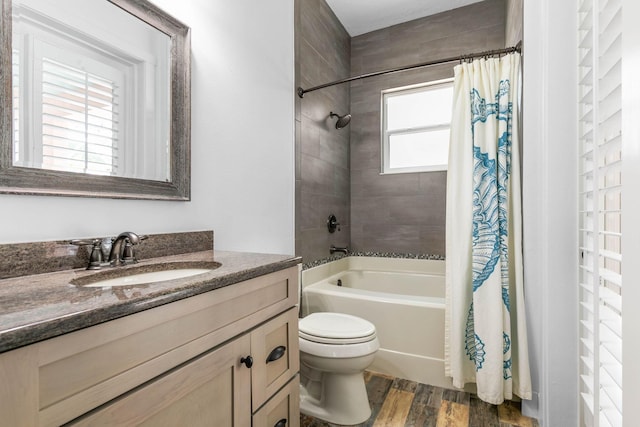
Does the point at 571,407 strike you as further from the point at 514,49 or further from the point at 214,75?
the point at 214,75

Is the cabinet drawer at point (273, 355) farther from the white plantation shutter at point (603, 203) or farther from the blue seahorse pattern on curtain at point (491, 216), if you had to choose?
the blue seahorse pattern on curtain at point (491, 216)

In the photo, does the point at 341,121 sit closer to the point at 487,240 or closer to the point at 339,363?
the point at 487,240

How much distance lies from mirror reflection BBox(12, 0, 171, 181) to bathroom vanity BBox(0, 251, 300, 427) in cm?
41

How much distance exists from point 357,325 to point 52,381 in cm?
138

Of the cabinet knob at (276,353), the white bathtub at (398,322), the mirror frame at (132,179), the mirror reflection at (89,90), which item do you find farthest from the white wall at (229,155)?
the cabinet knob at (276,353)

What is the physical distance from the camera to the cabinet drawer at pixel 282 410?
97cm

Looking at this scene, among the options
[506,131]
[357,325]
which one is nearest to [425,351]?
[357,325]

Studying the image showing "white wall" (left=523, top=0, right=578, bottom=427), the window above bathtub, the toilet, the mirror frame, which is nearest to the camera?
the mirror frame

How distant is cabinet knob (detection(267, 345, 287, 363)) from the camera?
1.00 metres

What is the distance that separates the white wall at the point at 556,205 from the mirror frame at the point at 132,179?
63.2 inches

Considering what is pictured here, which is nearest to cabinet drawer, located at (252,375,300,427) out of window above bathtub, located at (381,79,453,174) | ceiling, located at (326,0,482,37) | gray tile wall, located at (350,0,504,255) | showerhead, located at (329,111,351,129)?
gray tile wall, located at (350,0,504,255)

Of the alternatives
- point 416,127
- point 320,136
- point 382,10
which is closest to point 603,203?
point 320,136

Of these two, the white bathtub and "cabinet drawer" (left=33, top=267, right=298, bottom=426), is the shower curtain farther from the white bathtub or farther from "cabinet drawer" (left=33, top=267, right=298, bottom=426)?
"cabinet drawer" (left=33, top=267, right=298, bottom=426)

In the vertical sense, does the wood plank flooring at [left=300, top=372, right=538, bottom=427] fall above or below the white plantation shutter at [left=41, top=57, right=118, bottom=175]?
below
